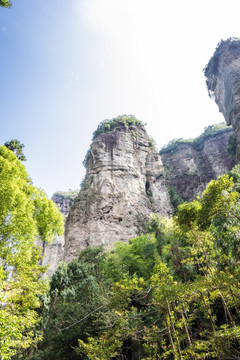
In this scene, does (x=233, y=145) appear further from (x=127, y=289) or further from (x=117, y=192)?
(x=127, y=289)

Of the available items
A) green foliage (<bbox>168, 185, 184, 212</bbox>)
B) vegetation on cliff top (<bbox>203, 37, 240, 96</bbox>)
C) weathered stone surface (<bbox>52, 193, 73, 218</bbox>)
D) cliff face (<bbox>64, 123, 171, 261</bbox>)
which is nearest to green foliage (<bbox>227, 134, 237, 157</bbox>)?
green foliage (<bbox>168, 185, 184, 212</bbox>)

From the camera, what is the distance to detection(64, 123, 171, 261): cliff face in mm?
24734

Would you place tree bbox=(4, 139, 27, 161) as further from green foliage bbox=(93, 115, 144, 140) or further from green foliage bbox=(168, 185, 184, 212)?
green foliage bbox=(168, 185, 184, 212)

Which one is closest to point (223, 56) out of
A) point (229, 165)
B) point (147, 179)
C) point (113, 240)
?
point (229, 165)

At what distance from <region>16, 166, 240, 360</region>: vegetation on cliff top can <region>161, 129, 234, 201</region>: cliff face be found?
2250cm

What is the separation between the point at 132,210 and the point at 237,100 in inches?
816

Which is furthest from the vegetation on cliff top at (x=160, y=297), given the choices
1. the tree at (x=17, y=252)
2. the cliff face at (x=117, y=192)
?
the cliff face at (x=117, y=192)

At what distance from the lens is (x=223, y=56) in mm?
34094

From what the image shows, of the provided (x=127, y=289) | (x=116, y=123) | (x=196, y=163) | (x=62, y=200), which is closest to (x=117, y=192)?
(x=116, y=123)

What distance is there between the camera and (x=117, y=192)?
28312mm

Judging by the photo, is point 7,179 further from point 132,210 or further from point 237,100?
point 237,100

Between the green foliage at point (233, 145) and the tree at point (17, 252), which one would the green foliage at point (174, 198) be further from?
the tree at point (17, 252)

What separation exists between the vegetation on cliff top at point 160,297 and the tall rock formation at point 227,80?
73.4ft

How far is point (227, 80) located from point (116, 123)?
1751cm
